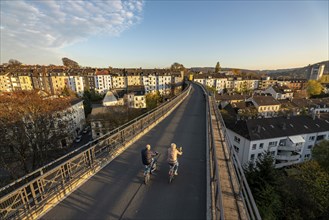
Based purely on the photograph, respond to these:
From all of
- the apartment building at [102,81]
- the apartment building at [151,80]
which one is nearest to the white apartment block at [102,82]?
the apartment building at [102,81]

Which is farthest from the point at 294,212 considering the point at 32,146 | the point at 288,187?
the point at 32,146

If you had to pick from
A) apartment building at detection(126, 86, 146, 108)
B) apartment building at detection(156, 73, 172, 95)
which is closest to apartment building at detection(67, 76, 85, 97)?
apartment building at detection(126, 86, 146, 108)

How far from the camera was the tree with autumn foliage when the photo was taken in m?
11.0

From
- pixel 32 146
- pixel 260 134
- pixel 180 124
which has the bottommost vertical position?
pixel 260 134

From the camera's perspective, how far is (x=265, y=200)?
1116cm

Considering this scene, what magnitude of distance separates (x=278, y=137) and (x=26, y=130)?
30627 millimetres

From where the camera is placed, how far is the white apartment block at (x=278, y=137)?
2423 centimetres

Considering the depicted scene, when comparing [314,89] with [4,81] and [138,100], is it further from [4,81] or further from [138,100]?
[4,81]

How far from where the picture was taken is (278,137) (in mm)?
24844

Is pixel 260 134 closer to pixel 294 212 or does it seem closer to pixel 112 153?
pixel 294 212

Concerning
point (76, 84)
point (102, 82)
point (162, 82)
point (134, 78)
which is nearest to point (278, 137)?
point (162, 82)

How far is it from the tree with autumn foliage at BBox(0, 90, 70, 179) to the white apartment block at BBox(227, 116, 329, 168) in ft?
70.9

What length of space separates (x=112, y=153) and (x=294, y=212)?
16127mm

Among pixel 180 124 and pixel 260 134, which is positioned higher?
pixel 180 124
